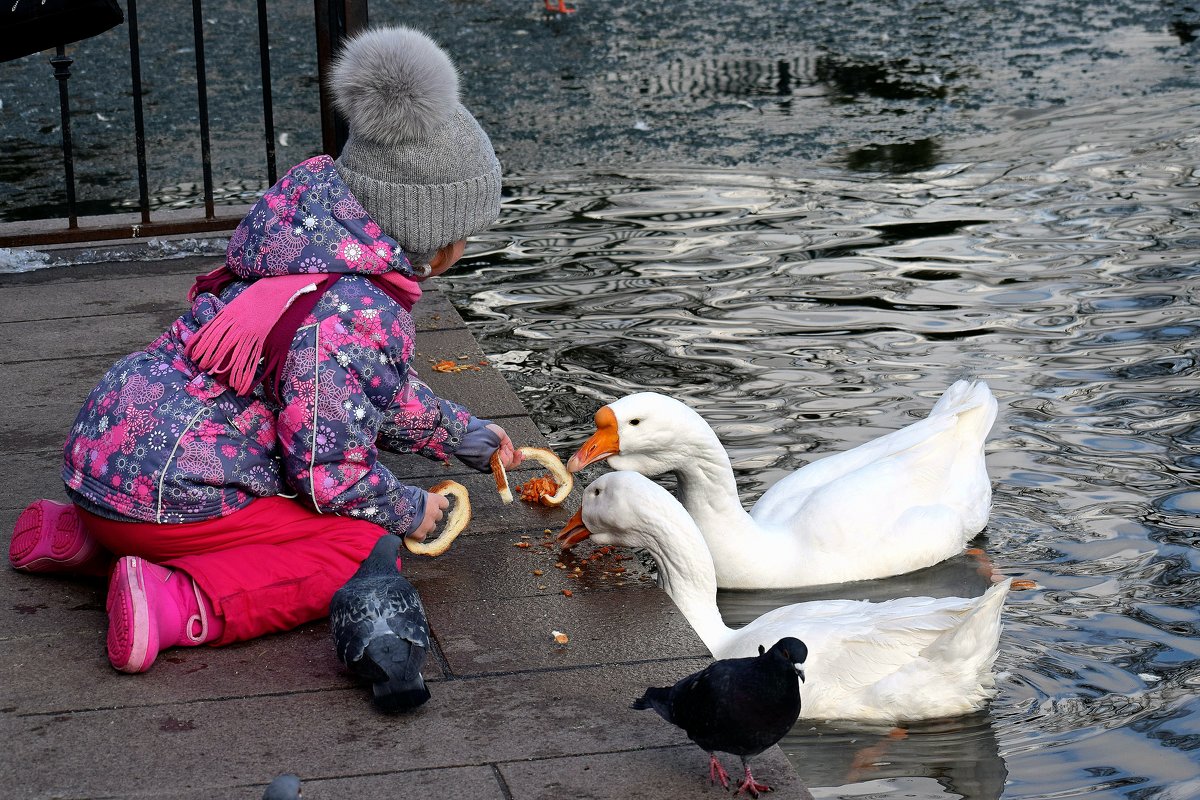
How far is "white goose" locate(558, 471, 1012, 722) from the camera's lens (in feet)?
13.1

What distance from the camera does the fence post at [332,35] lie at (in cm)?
617

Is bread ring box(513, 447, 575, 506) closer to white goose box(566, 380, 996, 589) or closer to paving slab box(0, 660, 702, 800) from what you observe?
white goose box(566, 380, 996, 589)

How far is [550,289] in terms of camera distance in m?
7.80

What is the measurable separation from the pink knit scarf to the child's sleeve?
0.15ft

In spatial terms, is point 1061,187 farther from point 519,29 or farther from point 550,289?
point 519,29

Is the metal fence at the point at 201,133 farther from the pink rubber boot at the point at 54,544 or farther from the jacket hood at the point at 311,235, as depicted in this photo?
the pink rubber boot at the point at 54,544

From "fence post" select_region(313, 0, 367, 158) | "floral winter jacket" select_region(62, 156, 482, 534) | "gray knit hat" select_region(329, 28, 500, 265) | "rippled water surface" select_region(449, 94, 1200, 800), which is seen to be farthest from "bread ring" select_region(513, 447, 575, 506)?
"fence post" select_region(313, 0, 367, 158)

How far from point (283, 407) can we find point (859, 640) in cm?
173

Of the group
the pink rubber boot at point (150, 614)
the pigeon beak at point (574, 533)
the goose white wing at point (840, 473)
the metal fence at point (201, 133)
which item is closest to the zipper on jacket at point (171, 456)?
the pink rubber boot at point (150, 614)

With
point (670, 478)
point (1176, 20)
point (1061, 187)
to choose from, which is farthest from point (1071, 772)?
point (1176, 20)

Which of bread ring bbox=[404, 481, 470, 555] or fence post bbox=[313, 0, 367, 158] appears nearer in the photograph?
bread ring bbox=[404, 481, 470, 555]

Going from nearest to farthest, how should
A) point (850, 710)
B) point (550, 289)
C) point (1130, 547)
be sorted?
point (850, 710)
point (1130, 547)
point (550, 289)

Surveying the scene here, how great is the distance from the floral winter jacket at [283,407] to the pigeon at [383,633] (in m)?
0.34

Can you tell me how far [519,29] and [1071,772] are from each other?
39.4ft
